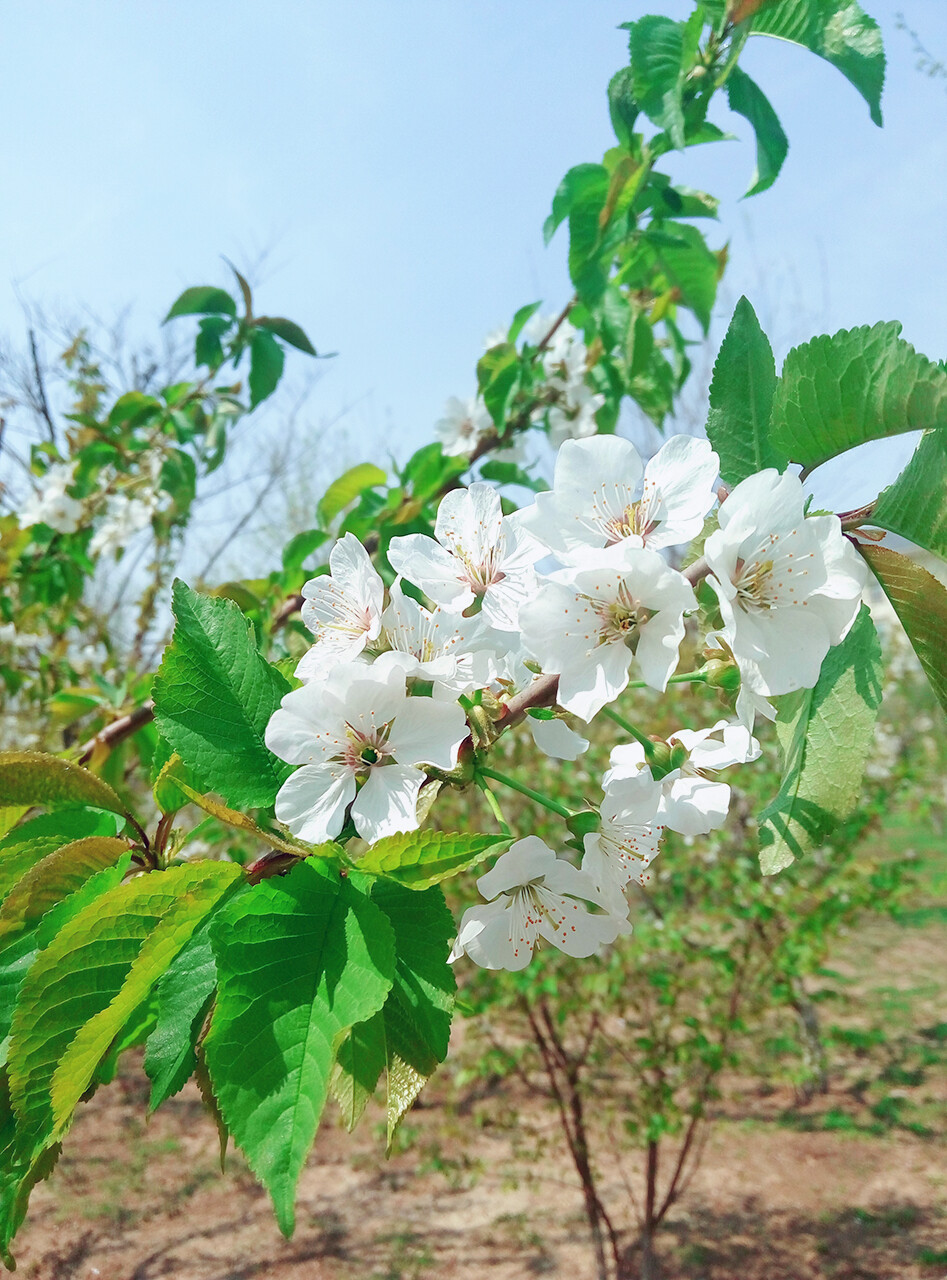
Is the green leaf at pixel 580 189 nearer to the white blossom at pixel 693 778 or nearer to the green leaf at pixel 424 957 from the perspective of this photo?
the white blossom at pixel 693 778

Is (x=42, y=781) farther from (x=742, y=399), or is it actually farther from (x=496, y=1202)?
(x=496, y=1202)

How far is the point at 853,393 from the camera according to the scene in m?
0.56

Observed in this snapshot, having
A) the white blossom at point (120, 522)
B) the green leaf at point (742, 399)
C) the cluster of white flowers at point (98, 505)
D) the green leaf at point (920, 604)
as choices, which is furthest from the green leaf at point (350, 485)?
the white blossom at point (120, 522)

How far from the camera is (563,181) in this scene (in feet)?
4.50

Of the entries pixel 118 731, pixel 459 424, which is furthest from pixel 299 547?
pixel 459 424

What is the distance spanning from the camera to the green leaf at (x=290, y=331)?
184cm

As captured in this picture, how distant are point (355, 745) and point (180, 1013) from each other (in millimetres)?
203

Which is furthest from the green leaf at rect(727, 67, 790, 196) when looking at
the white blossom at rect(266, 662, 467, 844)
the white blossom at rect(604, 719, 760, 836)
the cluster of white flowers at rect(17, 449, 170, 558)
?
the cluster of white flowers at rect(17, 449, 170, 558)

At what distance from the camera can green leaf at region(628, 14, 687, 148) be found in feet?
3.84

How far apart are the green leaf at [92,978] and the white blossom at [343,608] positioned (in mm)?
175

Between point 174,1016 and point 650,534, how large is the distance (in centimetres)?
46

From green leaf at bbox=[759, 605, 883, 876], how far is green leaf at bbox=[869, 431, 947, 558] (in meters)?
0.07

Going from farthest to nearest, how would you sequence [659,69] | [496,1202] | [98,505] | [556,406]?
1. [496,1202]
2. [98,505]
3. [556,406]
4. [659,69]

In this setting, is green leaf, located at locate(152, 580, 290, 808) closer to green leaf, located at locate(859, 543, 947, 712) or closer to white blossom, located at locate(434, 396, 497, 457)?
green leaf, located at locate(859, 543, 947, 712)
